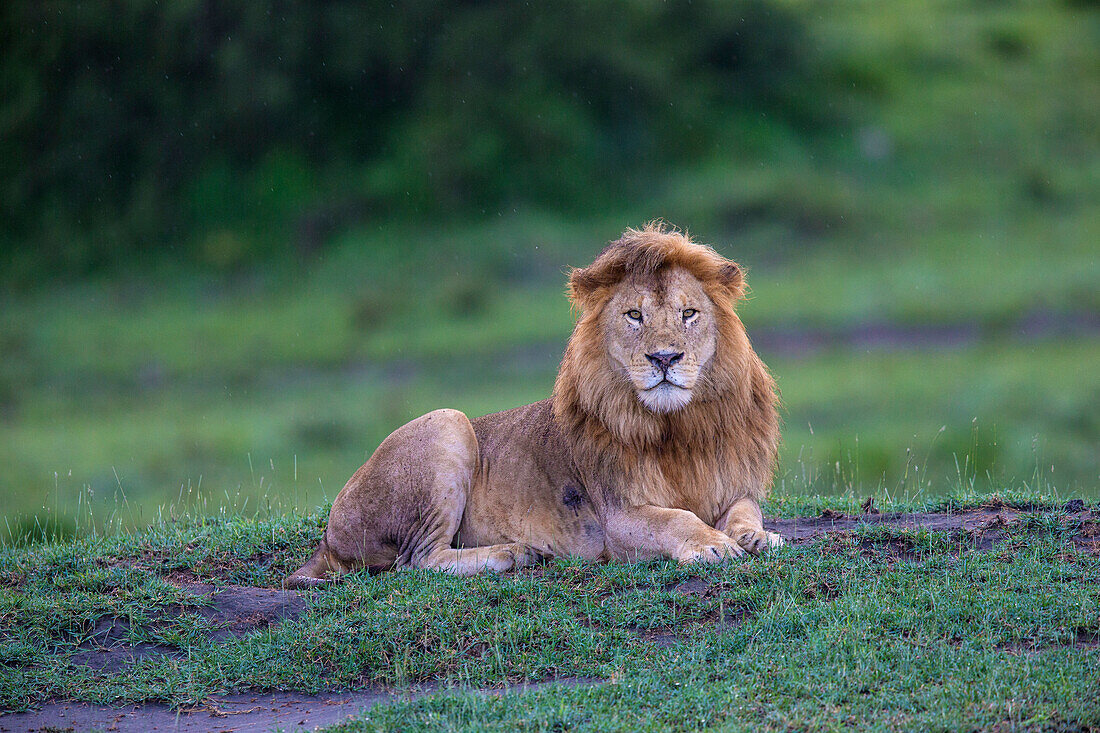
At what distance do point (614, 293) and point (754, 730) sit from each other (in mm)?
2935

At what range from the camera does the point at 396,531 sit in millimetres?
7633

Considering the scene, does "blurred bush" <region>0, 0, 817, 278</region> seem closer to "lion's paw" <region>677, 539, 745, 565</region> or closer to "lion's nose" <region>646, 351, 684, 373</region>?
"lion's nose" <region>646, 351, 684, 373</region>

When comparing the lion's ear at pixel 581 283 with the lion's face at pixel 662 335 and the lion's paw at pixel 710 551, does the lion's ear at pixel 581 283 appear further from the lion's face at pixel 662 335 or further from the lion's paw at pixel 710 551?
the lion's paw at pixel 710 551

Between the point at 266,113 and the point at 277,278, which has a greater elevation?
the point at 266,113

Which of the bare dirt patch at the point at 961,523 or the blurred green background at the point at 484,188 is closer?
the bare dirt patch at the point at 961,523

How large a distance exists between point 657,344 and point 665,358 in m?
0.11

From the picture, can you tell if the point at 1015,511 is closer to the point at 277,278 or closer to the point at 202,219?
the point at 277,278

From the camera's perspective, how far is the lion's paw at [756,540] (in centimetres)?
685

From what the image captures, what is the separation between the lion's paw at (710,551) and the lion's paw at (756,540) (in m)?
0.10

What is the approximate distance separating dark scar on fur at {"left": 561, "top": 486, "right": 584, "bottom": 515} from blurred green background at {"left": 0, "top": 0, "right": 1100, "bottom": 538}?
1157 inches

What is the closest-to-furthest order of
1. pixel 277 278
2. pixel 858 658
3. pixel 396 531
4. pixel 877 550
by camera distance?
pixel 858 658, pixel 877 550, pixel 396 531, pixel 277 278

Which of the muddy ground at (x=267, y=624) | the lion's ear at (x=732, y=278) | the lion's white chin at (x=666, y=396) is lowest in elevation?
the muddy ground at (x=267, y=624)

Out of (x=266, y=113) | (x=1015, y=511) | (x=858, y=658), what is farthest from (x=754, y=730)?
(x=266, y=113)

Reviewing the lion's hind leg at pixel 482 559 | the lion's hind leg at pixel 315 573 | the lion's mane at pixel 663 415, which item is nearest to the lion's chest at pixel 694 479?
the lion's mane at pixel 663 415
